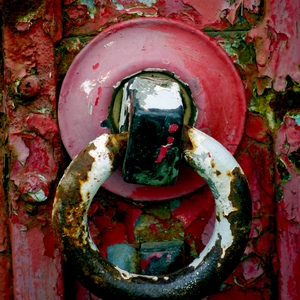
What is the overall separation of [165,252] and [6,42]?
0.38 metres

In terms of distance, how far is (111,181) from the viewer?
24.2 inches

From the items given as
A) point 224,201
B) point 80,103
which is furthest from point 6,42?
point 224,201

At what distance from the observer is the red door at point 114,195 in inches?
24.0

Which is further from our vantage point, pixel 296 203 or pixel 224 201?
pixel 296 203

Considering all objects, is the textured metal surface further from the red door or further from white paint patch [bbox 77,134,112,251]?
the red door

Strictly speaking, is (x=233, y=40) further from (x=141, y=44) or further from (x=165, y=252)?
(x=165, y=252)

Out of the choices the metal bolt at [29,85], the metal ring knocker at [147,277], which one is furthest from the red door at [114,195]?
the metal ring knocker at [147,277]

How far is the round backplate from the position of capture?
597mm

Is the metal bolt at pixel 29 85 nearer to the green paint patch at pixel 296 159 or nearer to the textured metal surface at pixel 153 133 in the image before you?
the textured metal surface at pixel 153 133

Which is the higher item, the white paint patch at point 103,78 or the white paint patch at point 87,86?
the white paint patch at point 103,78

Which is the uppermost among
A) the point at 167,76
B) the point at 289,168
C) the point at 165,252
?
the point at 167,76

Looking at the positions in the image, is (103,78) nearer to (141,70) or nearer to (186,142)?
(141,70)

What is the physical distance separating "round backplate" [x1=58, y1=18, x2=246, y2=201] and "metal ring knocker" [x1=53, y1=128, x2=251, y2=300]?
9 centimetres

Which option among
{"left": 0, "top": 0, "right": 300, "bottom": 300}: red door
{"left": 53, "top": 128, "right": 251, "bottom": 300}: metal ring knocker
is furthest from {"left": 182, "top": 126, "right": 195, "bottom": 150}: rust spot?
{"left": 0, "top": 0, "right": 300, "bottom": 300}: red door
